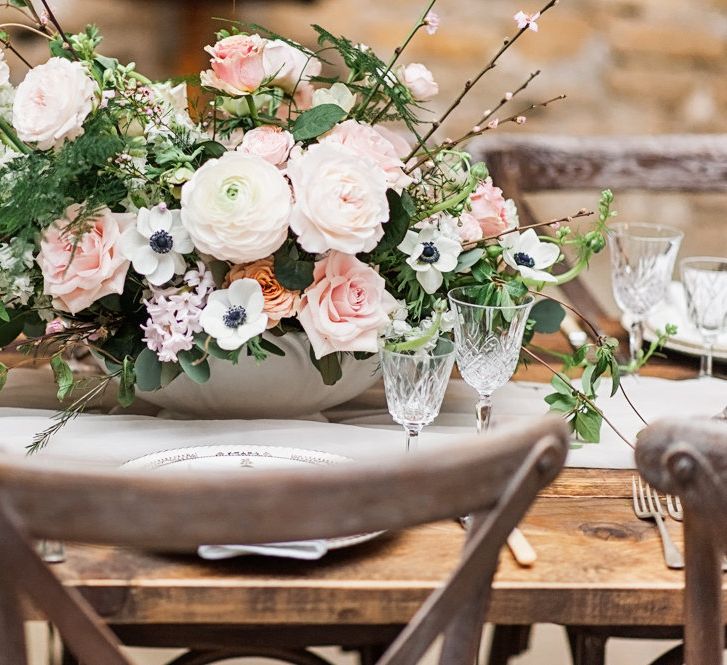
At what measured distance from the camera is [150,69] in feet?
→ 12.5

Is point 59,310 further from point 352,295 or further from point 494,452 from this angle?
point 494,452

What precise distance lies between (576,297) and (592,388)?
24.8 inches

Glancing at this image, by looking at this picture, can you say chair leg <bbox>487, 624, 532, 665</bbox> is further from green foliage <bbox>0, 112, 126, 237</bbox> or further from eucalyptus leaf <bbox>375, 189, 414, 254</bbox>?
green foliage <bbox>0, 112, 126, 237</bbox>

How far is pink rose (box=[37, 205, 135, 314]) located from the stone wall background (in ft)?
8.89

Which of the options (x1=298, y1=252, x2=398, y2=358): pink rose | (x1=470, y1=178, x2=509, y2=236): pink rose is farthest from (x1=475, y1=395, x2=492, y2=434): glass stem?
(x1=470, y1=178, x2=509, y2=236): pink rose

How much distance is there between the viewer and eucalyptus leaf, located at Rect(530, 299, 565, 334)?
128 cm

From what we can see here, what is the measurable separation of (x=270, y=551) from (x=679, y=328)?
0.88 meters

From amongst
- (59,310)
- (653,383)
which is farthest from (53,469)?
(653,383)

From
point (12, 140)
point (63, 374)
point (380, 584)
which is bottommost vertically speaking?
point (380, 584)

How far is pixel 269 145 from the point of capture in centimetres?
108

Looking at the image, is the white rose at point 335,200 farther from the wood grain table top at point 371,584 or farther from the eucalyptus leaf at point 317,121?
the wood grain table top at point 371,584

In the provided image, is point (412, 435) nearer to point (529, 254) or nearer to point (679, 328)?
point (529, 254)

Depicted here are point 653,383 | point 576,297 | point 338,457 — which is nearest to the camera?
point 338,457

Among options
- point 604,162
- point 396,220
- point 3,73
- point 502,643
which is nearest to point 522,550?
point 396,220
